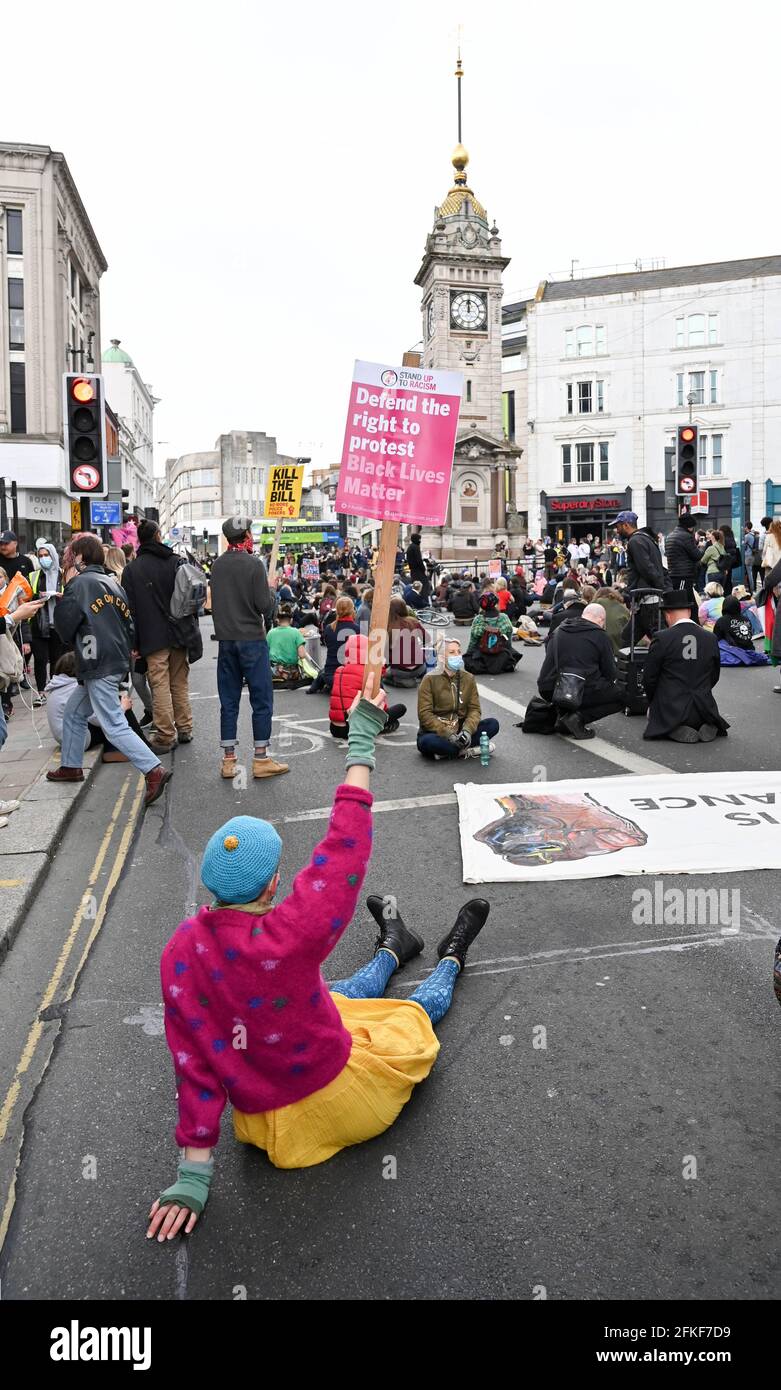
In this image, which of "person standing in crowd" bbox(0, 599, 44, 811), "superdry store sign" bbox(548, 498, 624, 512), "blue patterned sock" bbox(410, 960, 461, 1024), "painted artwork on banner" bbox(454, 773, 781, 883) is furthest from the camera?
"superdry store sign" bbox(548, 498, 624, 512)

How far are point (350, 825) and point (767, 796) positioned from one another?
193 inches

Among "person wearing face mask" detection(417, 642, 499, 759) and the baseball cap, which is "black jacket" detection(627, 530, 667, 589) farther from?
the baseball cap

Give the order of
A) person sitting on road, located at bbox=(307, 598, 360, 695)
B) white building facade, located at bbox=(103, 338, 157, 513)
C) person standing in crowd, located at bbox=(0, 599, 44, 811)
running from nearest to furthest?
person standing in crowd, located at bbox=(0, 599, 44, 811) → person sitting on road, located at bbox=(307, 598, 360, 695) → white building facade, located at bbox=(103, 338, 157, 513)

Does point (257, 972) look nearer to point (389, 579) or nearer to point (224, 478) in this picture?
point (389, 579)

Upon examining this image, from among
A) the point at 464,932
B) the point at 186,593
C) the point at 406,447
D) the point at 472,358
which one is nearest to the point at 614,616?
the point at 186,593

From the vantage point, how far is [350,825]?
2928 millimetres

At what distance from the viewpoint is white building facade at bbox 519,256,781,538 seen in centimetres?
5097

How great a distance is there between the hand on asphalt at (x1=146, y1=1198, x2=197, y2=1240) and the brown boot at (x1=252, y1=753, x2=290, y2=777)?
18.1 ft

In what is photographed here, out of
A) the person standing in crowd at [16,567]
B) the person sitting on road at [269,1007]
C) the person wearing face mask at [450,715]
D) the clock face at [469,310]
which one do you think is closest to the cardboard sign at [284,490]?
the person standing in crowd at [16,567]

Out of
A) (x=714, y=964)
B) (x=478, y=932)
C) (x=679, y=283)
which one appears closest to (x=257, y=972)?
(x=478, y=932)

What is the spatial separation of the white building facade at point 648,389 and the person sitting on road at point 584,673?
4291cm

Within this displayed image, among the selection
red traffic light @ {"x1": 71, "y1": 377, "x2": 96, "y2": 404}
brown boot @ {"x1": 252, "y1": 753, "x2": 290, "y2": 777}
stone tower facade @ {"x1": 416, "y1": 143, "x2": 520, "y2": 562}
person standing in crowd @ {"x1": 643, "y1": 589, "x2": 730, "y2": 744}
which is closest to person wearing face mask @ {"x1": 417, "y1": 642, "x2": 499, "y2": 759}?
brown boot @ {"x1": 252, "y1": 753, "x2": 290, "y2": 777}

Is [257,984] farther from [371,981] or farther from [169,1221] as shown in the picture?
[371,981]
